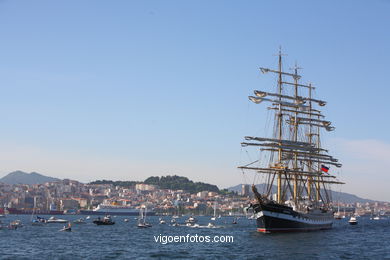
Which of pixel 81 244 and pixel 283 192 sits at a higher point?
pixel 283 192

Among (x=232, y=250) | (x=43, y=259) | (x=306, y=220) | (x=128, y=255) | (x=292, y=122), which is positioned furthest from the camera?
(x=292, y=122)

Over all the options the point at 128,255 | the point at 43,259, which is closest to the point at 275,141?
the point at 128,255

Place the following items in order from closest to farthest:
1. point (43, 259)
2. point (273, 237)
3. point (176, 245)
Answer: point (43, 259) < point (176, 245) < point (273, 237)

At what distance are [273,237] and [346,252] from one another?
14.8 metres

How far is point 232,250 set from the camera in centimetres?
5678

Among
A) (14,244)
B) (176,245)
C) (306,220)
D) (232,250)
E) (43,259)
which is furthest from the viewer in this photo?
(306,220)

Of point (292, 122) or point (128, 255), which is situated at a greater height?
point (292, 122)

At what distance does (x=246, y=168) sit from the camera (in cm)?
8975

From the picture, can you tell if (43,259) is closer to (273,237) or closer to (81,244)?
(81,244)

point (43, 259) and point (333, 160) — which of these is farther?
point (333, 160)

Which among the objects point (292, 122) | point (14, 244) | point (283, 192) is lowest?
point (14, 244)

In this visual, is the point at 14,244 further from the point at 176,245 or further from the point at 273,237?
the point at 273,237

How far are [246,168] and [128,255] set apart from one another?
40.4 metres

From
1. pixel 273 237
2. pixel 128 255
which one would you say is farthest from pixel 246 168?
pixel 128 255
